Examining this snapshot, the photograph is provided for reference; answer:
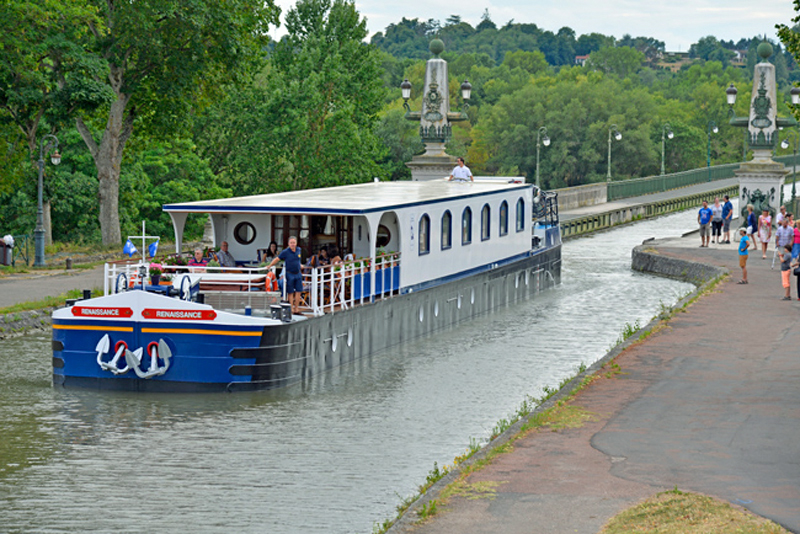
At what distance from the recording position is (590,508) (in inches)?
476

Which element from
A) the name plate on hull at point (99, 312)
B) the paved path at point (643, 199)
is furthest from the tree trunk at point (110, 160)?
the name plate on hull at point (99, 312)

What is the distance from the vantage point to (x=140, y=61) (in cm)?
4459

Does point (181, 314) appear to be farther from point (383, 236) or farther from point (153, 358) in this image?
point (383, 236)

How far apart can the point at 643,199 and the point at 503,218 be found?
49.2 meters

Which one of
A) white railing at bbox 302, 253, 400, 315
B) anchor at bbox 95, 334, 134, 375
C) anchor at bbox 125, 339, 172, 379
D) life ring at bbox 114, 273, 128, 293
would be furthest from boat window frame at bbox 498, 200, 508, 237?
anchor at bbox 95, 334, 134, 375

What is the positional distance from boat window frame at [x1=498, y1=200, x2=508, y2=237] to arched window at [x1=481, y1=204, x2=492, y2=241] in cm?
119

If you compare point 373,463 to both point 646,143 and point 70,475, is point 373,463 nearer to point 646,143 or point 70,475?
point 70,475

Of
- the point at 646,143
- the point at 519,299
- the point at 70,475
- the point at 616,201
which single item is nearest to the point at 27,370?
the point at 70,475

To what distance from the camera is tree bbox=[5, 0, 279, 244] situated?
41312mm

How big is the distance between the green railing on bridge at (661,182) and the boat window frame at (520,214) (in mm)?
42465

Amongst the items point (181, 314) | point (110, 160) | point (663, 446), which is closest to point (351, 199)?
point (181, 314)

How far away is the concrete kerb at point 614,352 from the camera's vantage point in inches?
488

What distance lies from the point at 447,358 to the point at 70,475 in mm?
11367

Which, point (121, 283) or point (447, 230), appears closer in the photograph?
point (121, 283)
